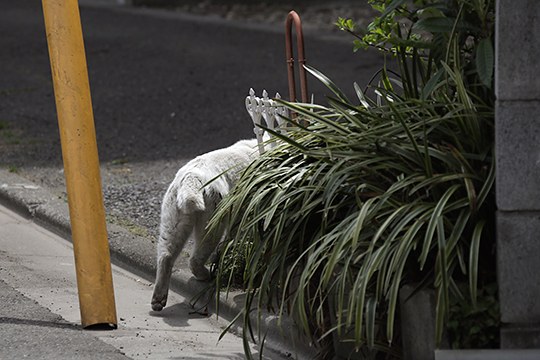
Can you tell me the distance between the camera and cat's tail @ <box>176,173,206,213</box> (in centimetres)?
568

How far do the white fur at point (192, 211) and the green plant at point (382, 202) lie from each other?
0.38 m

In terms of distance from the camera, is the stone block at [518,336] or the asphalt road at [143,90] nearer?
the stone block at [518,336]

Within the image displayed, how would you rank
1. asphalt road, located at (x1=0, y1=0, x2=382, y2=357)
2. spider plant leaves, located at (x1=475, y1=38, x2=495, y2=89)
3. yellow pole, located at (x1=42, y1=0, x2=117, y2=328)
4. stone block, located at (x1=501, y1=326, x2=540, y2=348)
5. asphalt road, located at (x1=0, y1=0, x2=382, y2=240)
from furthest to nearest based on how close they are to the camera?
asphalt road, located at (x1=0, y1=0, x2=382, y2=240), asphalt road, located at (x1=0, y1=0, x2=382, y2=357), yellow pole, located at (x1=42, y1=0, x2=117, y2=328), spider plant leaves, located at (x1=475, y1=38, x2=495, y2=89), stone block, located at (x1=501, y1=326, x2=540, y2=348)

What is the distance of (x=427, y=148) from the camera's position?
453cm

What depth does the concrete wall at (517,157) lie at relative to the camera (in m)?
4.34

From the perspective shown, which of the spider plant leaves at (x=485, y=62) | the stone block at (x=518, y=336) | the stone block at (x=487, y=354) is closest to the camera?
the stone block at (x=487, y=354)

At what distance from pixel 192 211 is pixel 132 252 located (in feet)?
4.14

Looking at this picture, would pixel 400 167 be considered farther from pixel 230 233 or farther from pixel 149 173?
pixel 149 173

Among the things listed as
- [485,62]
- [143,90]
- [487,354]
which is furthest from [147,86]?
[487,354]

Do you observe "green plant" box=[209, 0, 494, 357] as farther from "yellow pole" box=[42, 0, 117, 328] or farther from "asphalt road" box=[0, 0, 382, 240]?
"asphalt road" box=[0, 0, 382, 240]

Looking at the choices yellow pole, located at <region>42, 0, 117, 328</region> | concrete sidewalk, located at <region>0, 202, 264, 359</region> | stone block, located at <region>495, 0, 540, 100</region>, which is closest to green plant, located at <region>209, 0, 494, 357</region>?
stone block, located at <region>495, 0, 540, 100</region>

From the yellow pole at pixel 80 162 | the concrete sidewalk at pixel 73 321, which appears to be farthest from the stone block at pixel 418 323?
the yellow pole at pixel 80 162

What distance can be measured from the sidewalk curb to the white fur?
11.5 inches

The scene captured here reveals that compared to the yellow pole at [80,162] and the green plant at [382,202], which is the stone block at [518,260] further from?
the yellow pole at [80,162]
